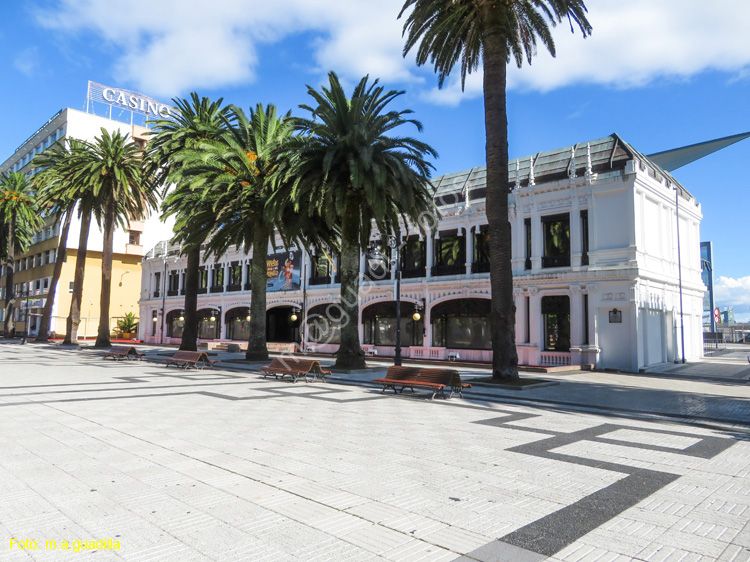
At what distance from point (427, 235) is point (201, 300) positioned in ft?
87.6

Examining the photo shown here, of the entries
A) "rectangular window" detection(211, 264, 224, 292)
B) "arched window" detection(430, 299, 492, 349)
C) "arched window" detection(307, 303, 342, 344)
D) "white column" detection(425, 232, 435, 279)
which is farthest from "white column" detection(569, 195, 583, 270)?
"rectangular window" detection(211, 264, 224, 292)

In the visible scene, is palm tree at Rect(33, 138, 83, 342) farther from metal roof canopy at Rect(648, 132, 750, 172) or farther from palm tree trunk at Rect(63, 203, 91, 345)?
metal roof canopy at Rect(648, 132, 750, 172)

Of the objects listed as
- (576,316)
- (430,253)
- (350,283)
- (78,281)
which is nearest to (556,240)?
(576,316)

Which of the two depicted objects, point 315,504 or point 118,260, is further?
point 118,260

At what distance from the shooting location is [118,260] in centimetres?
6738

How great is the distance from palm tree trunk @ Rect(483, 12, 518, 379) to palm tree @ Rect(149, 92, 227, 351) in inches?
609

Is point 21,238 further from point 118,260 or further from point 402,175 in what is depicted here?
point 402,175

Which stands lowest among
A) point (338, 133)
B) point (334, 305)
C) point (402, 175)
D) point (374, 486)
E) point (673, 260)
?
point (374, 486)

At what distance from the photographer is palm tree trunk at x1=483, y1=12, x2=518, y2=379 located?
1861 centimetres

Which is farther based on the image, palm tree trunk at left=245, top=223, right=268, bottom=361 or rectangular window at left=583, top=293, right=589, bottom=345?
palm tree trunk at left=245, top=223, right=268, bottom=361

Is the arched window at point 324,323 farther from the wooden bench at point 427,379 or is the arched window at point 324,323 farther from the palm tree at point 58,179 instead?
the wooden bench at point 427,379

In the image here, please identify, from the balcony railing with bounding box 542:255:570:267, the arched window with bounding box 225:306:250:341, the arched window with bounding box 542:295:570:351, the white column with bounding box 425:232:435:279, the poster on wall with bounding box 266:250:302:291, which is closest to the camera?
the arched window with bounding box 542:295:570:351

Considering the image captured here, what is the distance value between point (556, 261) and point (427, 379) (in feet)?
51.1

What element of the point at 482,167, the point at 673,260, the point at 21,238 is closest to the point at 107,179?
the point at 482,167
